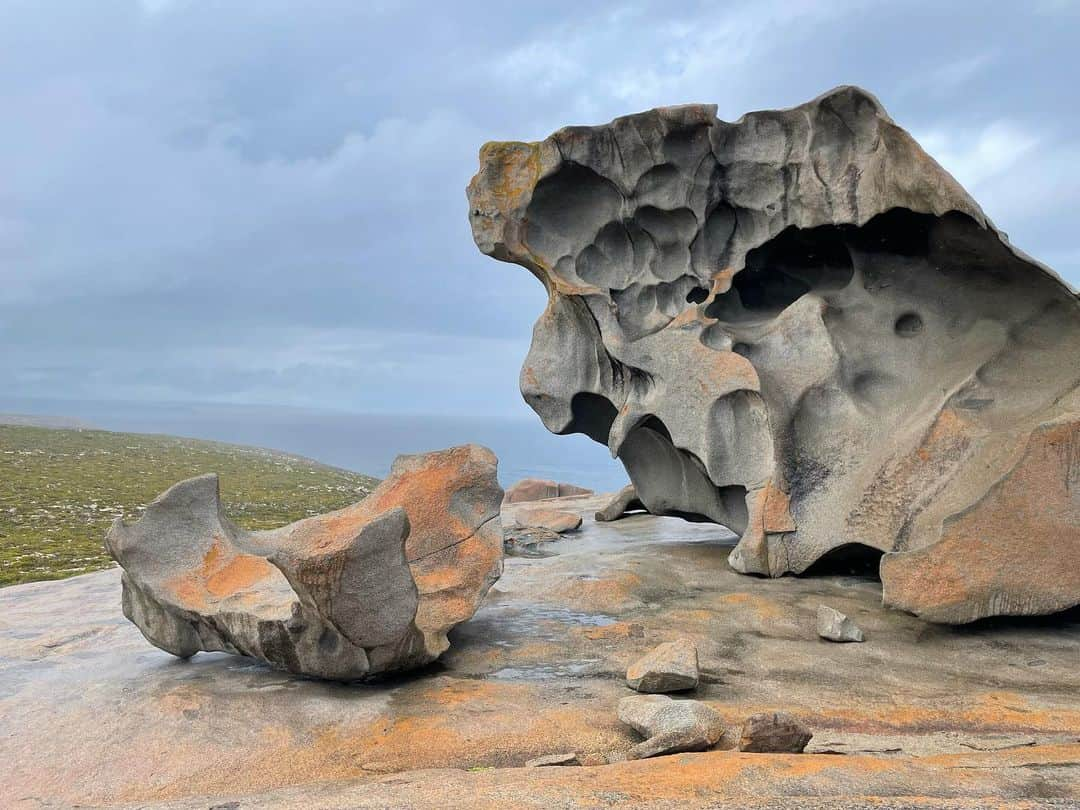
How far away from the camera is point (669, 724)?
4738 millimetres

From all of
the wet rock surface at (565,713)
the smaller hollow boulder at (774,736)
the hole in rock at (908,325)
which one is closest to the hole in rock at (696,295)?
the hole in rock at (908,325)

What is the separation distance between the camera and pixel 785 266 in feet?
34.2

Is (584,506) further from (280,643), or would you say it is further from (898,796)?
(898,796)

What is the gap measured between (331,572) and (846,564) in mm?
5684

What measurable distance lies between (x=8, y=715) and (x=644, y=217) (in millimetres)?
7976

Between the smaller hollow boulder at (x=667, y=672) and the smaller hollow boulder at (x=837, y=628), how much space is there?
1621mm

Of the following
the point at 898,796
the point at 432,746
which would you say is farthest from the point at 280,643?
the point at 898,796

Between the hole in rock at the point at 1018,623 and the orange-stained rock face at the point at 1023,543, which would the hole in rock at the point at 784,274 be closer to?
the orange-stained rock face at the point at 1023,543

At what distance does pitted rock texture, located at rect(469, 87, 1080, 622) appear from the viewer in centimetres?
702

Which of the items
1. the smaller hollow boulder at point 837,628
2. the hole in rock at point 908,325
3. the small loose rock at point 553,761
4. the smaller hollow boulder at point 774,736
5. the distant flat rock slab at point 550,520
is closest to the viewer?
the smaller hollow boulder at point 774,736

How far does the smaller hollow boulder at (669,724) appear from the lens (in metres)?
4.57

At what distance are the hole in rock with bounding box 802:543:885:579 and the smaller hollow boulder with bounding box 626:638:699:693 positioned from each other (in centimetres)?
339

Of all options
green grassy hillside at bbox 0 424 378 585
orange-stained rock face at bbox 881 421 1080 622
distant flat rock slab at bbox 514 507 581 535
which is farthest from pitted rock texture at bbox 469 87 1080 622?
green grassy hillside at bbox 0 424 378 585

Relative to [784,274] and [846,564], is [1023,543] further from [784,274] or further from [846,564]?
[784,274]
